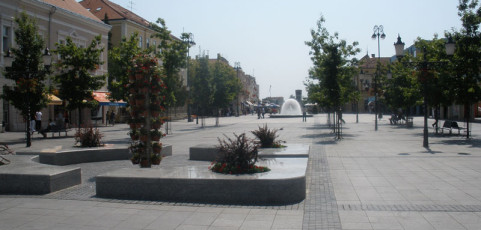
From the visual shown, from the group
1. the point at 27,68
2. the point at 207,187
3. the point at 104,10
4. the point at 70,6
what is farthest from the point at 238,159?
the point at 104,10

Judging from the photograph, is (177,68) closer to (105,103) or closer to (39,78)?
(39,78)

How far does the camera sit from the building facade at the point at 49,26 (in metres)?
27.8

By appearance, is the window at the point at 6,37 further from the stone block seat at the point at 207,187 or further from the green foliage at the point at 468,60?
the green foliage at the point at 468,60

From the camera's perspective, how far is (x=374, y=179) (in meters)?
9.40

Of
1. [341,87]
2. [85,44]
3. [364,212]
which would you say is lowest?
[364,212]

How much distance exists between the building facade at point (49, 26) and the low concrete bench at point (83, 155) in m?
12.8

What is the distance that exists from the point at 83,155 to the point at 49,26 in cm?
2334

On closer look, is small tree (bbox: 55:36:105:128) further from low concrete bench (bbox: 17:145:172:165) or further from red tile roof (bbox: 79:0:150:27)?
red tile roof (bbox: 79:0:150:27)

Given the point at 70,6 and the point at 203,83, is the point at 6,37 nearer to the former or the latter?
the point at 70,6

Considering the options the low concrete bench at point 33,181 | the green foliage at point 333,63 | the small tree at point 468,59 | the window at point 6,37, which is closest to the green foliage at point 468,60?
the small tree at point 468,59

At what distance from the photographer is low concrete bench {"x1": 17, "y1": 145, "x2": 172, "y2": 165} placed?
39.5 feet

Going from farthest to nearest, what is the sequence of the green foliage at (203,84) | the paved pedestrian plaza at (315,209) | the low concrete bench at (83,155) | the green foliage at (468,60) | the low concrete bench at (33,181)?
the green foliage at (203,84), the green foliage at (468,60), the low concrete bench at (83,155), the low concrete bench at (33,181), the paved pedestrian plaza at (315,209)

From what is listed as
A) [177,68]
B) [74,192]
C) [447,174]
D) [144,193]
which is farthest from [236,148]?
[177,68]

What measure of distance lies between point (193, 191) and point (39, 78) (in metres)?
17.2
